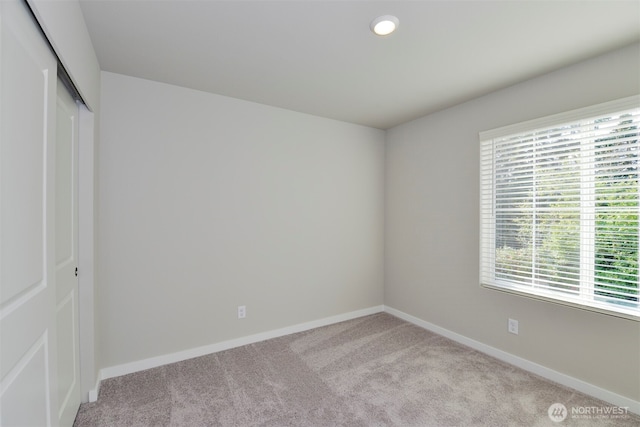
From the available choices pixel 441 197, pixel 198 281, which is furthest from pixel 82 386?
pixel 441 197

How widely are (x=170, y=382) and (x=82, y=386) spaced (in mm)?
567

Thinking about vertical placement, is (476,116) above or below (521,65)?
below

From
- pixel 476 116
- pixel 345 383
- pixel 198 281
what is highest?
pixel 476 116

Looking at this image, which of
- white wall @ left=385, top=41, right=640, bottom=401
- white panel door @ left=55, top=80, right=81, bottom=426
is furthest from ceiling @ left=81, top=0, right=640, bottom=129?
white panel door @ left=55, top=80, right=81, bottom=426

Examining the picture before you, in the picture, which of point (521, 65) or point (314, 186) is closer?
point (521, 65)

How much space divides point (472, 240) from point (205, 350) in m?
2.85

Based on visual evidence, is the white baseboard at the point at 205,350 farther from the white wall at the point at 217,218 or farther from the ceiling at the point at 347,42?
the ceiling at the point at 347,42

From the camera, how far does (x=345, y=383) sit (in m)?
2.33

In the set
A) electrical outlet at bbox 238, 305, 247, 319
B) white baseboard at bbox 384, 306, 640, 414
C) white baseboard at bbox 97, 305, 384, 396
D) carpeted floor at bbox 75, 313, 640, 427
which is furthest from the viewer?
electrical outlet at bbox 238, 305, 247, 319

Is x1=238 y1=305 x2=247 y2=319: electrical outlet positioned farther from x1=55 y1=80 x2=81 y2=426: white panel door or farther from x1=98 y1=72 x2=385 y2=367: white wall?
x1=55 y1=80 x2=81 y2=426: white panel door

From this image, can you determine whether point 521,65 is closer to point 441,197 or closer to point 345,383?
point 441,197

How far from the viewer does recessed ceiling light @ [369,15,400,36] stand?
1.73m

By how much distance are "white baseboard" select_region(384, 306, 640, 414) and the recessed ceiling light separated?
288 centimetres

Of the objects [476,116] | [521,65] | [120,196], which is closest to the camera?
[521,65]
